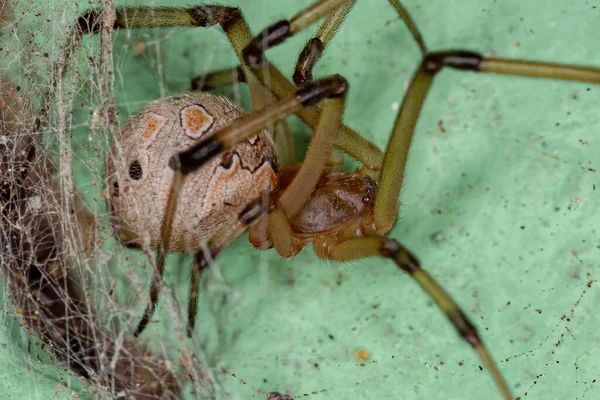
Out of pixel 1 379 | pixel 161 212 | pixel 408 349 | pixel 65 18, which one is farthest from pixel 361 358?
pixel 65 18

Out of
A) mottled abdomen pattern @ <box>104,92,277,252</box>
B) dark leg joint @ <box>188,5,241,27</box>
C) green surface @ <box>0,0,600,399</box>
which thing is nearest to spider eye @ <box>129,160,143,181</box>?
mottled abdomen pattern @ <box>104,92,277,252</box>

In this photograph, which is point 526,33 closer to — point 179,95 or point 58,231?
point 179,95

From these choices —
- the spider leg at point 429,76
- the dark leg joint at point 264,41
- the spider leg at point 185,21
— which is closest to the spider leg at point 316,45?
the spider leg at point 185,21

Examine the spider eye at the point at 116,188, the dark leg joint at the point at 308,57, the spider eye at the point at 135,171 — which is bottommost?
the spider eye at the point at 116,188

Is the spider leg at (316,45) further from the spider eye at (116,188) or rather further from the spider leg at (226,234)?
the spider eye at (116,188)

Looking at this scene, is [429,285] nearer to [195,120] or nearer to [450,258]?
[450,258]

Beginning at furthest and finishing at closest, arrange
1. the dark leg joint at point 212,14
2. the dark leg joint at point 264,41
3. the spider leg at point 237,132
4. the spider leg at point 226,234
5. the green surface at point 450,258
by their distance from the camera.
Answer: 1. the green surface at point 450,258
2. the dark leg joint at point 212,14
3. the spider leg at point 226,234
4. the dark leg joint at point 264,41
5. the spider leg at point 237,132

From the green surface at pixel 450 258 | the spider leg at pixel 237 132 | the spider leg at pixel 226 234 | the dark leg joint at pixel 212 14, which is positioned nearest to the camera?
the spider leg at pixel 237 132
